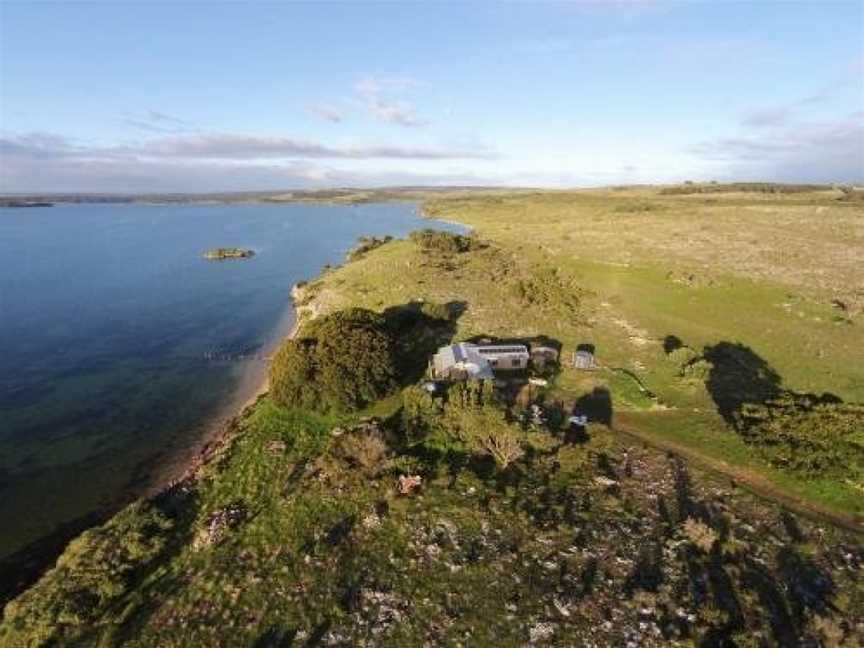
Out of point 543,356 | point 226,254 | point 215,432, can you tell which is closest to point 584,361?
point 543,356

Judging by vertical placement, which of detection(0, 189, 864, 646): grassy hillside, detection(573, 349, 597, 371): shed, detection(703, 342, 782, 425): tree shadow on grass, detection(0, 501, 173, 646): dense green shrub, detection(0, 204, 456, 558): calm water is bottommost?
detection(0, 204, 456, 558): calm water

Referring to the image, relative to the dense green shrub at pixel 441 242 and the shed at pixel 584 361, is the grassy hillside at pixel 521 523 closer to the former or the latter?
the shed at pixel 584 361

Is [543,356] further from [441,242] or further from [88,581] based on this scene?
[441,242]

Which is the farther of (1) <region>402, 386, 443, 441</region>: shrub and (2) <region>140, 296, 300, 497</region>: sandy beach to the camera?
(1) <region>402, 386, 443, 441</region>: shrub

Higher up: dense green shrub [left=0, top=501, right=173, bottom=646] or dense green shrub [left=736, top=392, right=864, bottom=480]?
dense green shrub [left=736, top=392, right=864, bottom=480]

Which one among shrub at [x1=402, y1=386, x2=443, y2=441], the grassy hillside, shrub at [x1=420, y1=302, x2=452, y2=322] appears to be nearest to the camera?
the grassy hillside

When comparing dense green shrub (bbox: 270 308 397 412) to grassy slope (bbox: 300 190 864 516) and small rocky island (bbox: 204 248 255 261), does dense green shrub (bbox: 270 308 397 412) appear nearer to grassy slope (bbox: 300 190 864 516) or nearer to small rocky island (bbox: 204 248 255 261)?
grassy slope (bbox: 300 190 864 516)

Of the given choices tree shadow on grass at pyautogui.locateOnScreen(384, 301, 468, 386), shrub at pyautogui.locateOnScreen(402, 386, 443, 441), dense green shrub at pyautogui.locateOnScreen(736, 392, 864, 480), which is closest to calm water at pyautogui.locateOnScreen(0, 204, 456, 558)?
tree shadow on grass at pyautogui.locateOnScreen(384, 301, 468, 386)
